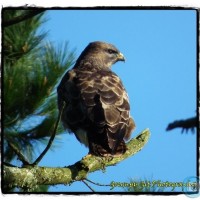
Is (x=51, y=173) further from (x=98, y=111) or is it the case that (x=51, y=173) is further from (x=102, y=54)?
(x=102, y=54)

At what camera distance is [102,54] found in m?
6.18

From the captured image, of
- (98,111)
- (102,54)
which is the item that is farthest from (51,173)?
(102,54)

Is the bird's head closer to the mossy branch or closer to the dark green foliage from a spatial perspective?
the dark green foliage

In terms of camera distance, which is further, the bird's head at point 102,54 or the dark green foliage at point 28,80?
the bird's head at point 102,54

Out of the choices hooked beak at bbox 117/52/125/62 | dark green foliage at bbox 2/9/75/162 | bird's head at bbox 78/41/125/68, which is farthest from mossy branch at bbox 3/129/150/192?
hooked beak at bbox 117/52/125/62

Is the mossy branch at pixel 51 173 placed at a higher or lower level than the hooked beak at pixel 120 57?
lower

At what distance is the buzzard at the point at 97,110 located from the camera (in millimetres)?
3873

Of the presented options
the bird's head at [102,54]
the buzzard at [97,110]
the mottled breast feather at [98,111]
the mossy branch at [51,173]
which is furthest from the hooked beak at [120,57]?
the mossy branch at [51,173]

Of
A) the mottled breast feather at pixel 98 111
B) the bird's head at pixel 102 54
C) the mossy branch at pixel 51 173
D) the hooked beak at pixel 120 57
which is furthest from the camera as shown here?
the hooked beak at pixel 120 57

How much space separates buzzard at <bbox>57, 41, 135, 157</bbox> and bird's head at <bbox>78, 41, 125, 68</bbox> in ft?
2.71

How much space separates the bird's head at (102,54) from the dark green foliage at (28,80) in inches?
41.3

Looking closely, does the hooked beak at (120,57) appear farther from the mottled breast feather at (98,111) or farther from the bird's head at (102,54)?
the mottled breast feather at (98,111)

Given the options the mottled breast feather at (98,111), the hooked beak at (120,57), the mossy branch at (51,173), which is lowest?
the mossy branch at (51,173)

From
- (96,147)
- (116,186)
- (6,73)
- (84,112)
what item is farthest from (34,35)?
(116,186)
